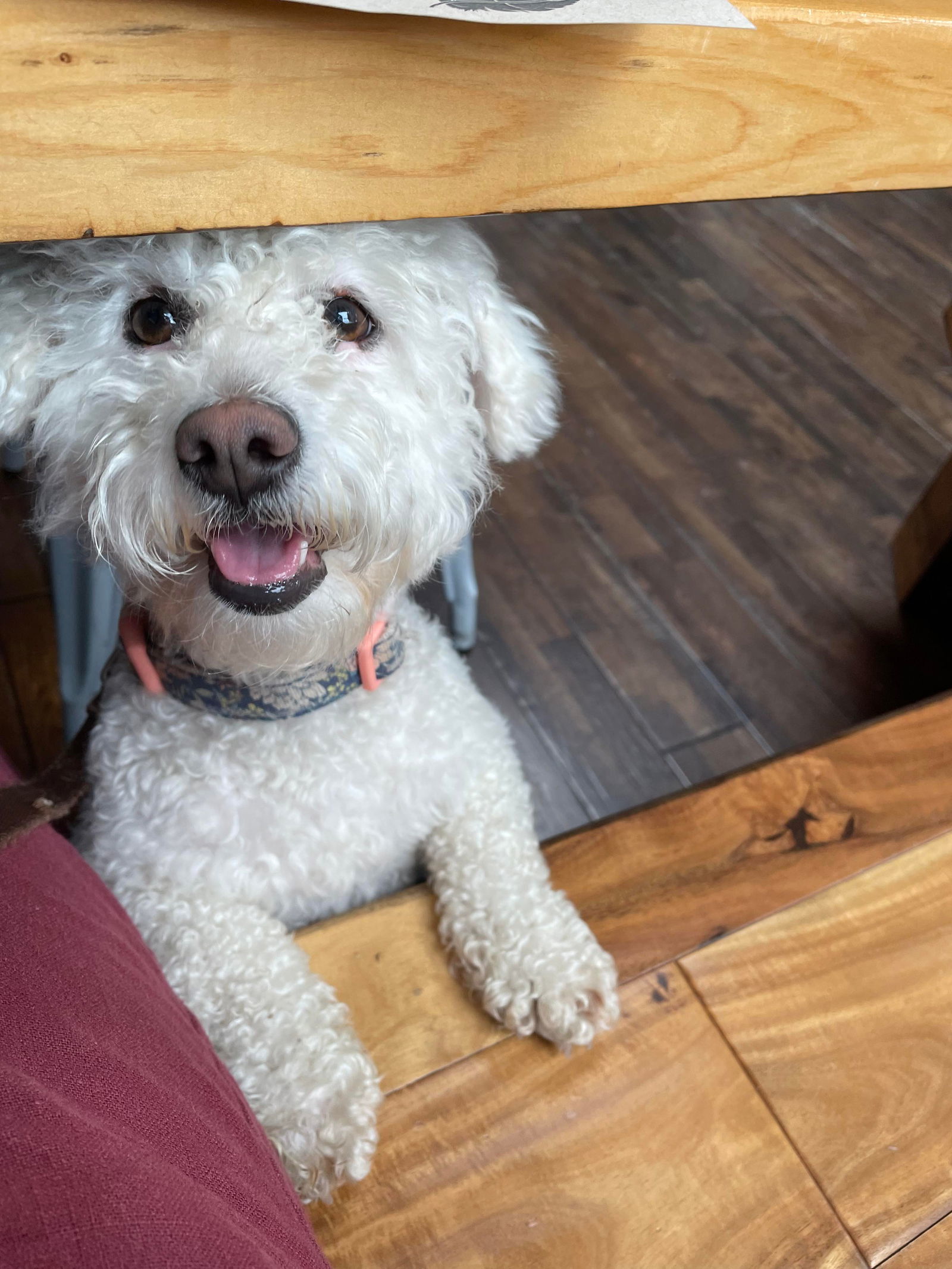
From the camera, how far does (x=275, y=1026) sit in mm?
858

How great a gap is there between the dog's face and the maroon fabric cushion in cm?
23

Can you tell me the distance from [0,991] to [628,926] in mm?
→ 622

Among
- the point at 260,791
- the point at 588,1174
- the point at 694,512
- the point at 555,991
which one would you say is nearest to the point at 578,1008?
the point at 555,991

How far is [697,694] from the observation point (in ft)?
5.61

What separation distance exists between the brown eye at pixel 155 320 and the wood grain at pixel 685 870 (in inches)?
22.3

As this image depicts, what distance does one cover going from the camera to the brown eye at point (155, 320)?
2.48 ft

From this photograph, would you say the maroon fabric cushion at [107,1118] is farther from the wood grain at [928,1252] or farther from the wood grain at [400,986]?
the wood grain at [928,1252]

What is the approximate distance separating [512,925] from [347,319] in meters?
0.57

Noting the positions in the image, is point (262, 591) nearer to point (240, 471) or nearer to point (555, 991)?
point (240, 471)

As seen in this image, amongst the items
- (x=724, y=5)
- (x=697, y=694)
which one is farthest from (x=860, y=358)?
(x=724, y=5)

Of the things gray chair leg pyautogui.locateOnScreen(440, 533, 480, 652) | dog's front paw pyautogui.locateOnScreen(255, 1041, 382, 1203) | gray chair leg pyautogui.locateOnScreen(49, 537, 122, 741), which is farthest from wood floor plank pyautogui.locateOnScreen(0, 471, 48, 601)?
dog's front paw pyautogui.locateOnScreen(255, 1041, 382, 1203)

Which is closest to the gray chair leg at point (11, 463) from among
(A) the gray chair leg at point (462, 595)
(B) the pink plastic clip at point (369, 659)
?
(A) the gray chair leg at point (462, 595)

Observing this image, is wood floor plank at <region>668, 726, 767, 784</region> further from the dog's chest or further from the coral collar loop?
the coral collar loop

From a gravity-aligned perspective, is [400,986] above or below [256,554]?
below
